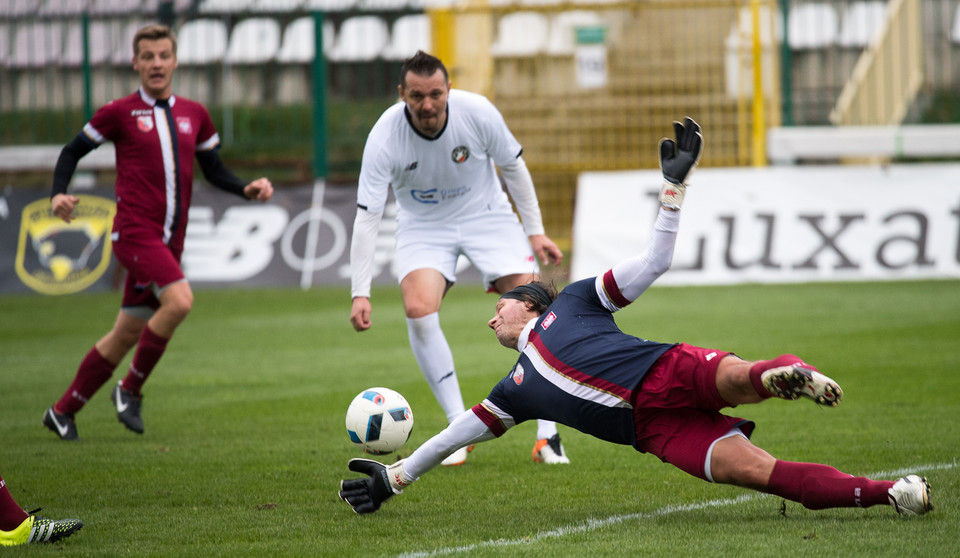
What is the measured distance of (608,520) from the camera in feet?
15.7

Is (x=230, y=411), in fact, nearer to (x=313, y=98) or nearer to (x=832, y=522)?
(x=832, y=522)

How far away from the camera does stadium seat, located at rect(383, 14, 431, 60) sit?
61.1 ft

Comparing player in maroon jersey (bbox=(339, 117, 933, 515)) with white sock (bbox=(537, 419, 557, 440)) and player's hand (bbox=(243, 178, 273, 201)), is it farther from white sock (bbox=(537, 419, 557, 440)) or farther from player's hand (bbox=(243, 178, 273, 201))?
player's hand (bbox=(243, 178, 273, 201))

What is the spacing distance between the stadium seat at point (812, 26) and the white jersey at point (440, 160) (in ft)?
38.4

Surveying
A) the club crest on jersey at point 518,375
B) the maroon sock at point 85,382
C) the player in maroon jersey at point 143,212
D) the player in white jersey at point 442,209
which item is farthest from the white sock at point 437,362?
the maroon sock at point 85,382

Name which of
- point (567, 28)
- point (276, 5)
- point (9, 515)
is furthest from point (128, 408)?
point (276, 5)

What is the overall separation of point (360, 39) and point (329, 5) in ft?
2.70

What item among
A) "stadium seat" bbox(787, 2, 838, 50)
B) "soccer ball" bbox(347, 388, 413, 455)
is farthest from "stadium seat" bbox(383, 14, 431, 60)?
"soccer ball" bbox(347, 388, 413, 455)

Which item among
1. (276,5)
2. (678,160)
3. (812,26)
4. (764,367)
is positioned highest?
(276,5)

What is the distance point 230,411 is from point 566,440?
8.09 feet

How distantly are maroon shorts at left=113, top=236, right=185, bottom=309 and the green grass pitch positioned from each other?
3.04 ft

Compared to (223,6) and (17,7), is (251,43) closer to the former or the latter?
(223,6)

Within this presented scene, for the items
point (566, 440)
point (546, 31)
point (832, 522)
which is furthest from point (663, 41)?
point (832, 522)

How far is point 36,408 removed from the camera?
8.27m
